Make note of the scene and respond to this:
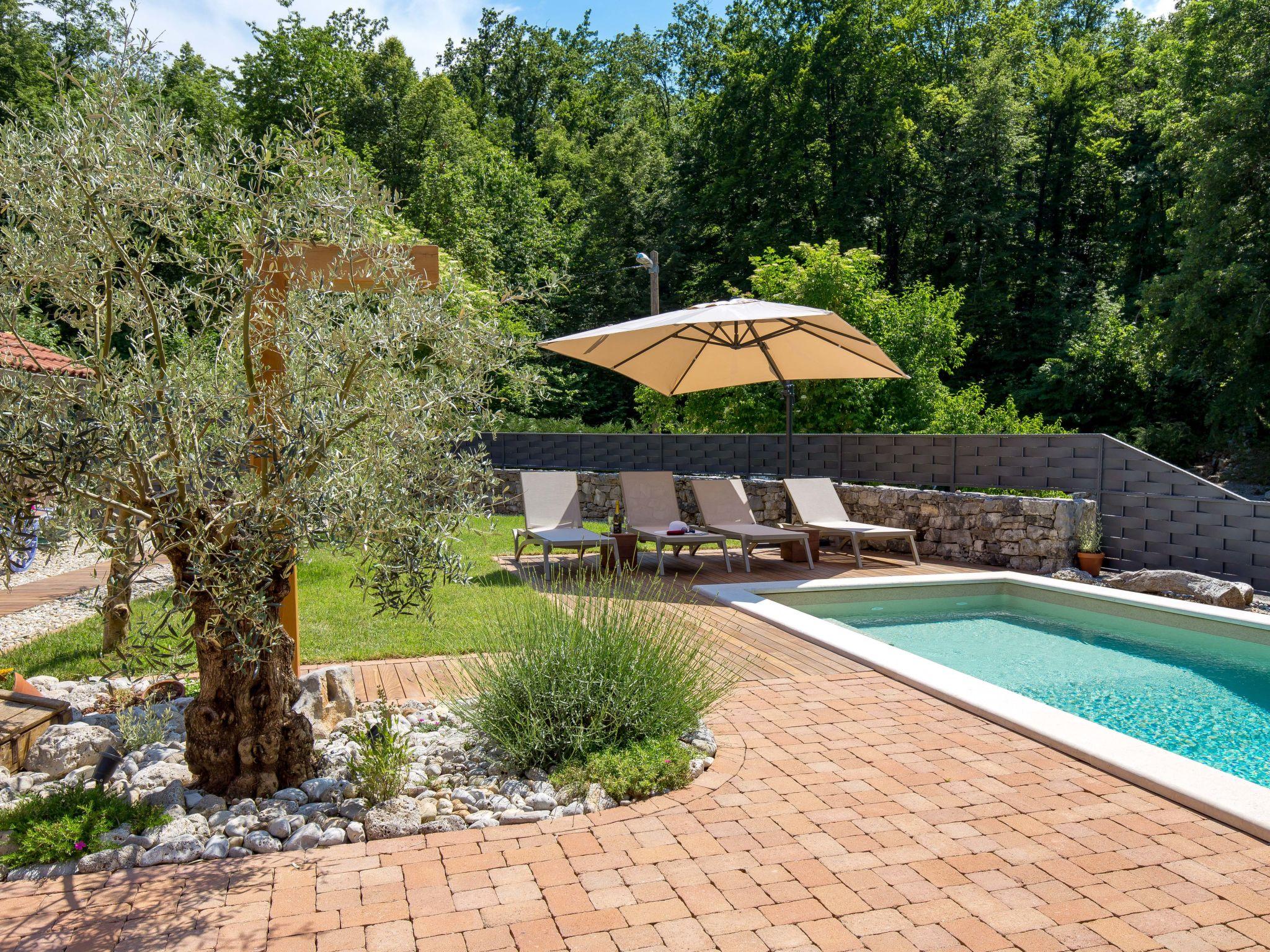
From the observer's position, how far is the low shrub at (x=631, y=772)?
3.57 m

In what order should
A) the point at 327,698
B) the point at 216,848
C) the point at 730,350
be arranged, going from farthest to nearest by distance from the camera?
the point at 730,350, the point at 327,698, the point at 216,848

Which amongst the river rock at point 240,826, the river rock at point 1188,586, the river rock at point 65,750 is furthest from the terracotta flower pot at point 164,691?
the river rock at point 1188,586

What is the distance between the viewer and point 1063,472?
369 inches

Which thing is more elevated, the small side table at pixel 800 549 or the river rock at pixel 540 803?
the small side table at pixel 800 549

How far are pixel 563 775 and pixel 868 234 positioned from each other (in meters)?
26.2

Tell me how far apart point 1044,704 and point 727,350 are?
627 cm

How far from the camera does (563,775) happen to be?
3650 mm

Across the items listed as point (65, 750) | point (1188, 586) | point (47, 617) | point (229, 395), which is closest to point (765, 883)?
point (229, 395)

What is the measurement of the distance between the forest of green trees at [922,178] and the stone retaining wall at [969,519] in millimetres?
7982

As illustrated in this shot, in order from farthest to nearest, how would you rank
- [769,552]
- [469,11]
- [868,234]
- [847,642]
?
[469,11], [868,234], [769,552], [847,642]

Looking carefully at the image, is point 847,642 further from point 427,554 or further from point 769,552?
point 769,552

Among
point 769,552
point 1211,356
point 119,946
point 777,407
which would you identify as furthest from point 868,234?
point 119,946

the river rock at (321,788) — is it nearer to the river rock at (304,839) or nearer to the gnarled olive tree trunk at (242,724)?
the gnarled olive tree trunk at (242,724)

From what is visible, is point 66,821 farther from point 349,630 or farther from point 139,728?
point 349,630
